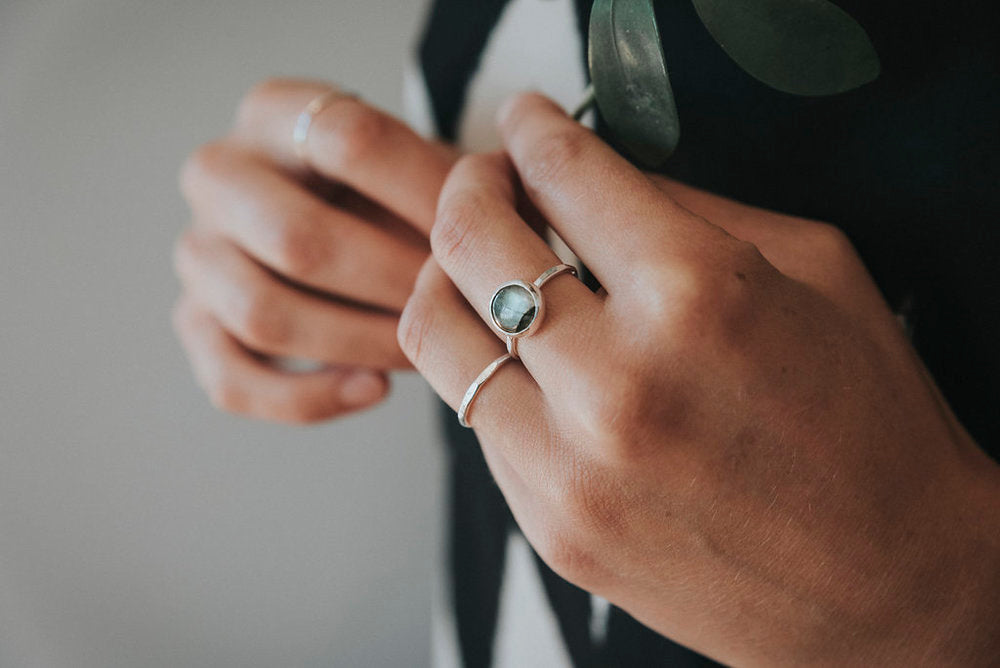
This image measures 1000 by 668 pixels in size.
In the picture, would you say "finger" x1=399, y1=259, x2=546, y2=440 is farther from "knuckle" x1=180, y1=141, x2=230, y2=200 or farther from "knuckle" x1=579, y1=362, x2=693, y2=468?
"knuckle" x1=180, y1=141, x2=230, y2=200

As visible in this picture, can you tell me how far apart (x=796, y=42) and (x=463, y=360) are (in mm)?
299

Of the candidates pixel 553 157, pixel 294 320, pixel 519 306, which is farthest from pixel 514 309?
pixel 294 320

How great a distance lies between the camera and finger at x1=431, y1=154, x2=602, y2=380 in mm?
419

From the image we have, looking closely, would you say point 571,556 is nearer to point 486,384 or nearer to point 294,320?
point 486,384

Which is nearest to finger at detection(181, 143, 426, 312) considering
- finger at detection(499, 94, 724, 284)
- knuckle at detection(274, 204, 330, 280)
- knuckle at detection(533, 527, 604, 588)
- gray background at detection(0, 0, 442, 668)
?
knuckle at detection(274, 204, 330, 280)

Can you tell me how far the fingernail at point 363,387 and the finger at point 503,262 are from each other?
0.33m

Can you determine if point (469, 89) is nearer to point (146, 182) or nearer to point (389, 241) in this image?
point (389, 241)

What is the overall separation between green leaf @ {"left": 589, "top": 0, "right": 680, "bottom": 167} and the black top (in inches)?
3.7

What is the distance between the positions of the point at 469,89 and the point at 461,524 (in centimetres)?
56

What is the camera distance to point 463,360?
1.53 ft

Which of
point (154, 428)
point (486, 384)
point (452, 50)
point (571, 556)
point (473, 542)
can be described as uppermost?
point (452, 50)

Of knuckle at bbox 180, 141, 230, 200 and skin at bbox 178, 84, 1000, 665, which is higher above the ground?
knuckle at bbox 180, 141, 230, 200

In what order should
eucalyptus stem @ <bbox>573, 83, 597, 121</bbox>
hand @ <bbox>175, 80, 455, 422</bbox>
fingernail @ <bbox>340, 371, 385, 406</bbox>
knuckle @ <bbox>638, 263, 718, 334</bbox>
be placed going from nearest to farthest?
1. knuckle @ <bbox>638, 263, 718, 334</bbox>
2. eucalyptus stem @ <bbox>573, 83, 597, 121</bbox>
3. hand @ <bbox>175, 80, 455, 422</bbox>
4. fingernail @ <bbox>340, 371, 385, 406</bbox>

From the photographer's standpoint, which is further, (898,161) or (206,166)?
(206,166)
